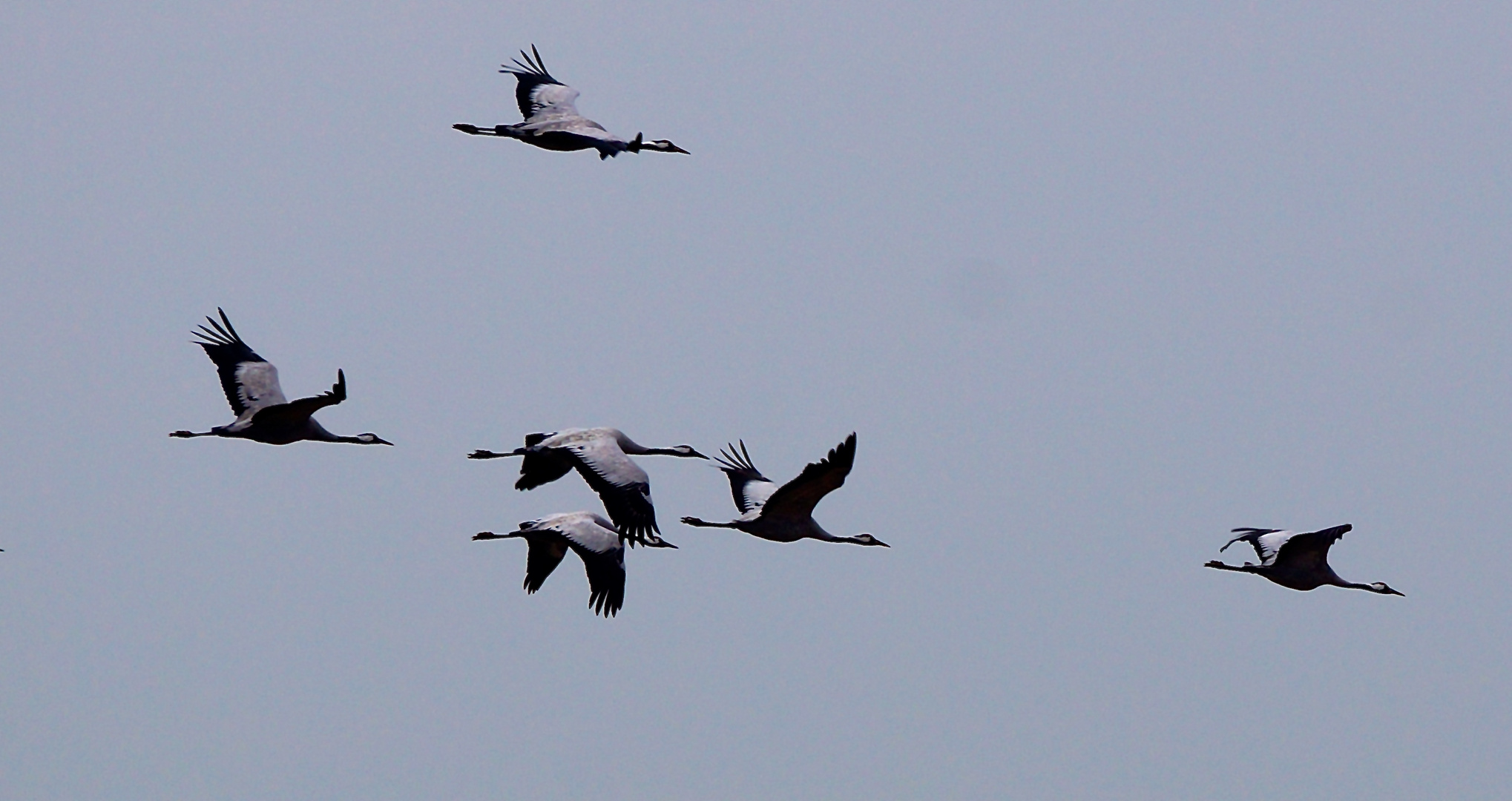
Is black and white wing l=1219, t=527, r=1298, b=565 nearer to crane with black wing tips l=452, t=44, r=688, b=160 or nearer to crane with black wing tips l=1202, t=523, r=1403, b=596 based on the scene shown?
crane with black wing tips l=1202, t=523, r=1403, b=596

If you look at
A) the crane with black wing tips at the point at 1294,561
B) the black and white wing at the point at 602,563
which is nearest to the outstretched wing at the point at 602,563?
the black and white wing at the point at 602,563

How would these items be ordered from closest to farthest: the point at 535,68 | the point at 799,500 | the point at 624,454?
the point at 799,500
the point at 624,454
the point at 535,68

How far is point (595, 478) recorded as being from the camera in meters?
21.9

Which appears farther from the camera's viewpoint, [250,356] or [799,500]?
[250,356]

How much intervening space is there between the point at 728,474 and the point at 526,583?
3384 mm

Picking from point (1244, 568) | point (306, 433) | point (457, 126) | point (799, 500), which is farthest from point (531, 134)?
point (1244, 568)

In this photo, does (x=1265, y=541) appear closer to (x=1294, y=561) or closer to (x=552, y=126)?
(x=1294, y=561)

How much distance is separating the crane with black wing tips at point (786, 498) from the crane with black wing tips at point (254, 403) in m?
4.35

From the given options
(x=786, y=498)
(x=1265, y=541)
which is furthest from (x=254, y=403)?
(x=1265, y=541)

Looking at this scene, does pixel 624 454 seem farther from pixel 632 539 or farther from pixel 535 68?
pixel 535 68

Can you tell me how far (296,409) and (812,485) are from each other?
5743mm

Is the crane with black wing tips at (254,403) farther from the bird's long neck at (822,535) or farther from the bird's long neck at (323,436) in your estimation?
the bird's long neck at (822,535)

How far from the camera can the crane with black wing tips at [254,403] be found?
75.4 feet

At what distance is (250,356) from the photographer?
24.3 meters
